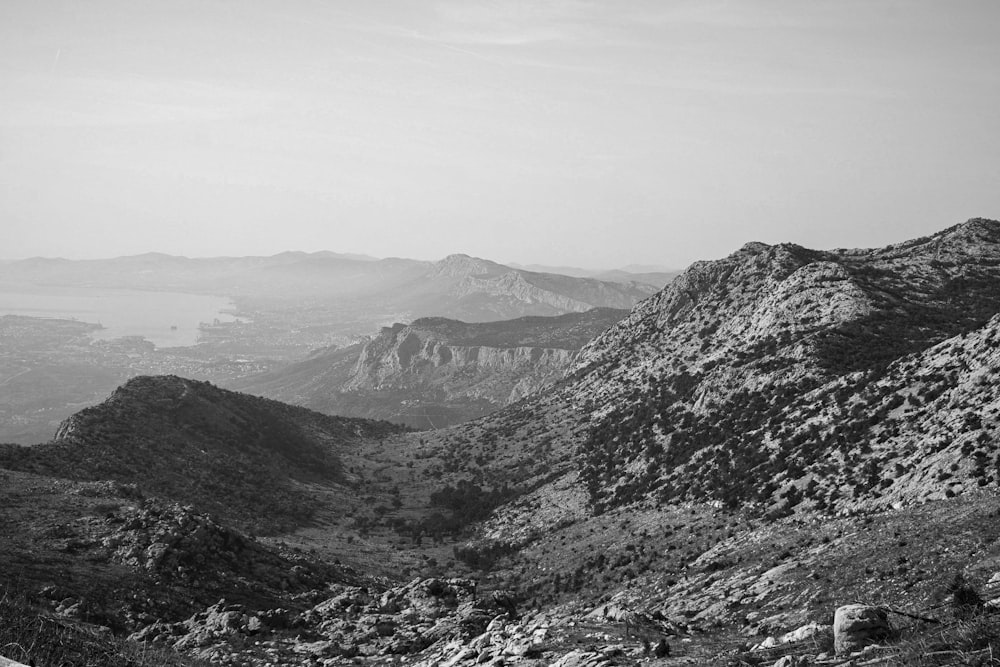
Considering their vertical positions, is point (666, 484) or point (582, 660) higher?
point (582, 660)

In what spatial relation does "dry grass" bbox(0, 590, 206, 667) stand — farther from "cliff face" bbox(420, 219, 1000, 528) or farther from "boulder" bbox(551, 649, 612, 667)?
"cliff face" bbox(420, 219, 1000, 528)

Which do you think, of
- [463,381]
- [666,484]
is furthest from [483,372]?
[666,484]

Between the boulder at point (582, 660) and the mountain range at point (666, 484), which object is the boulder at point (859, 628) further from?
the boulder at point (582, 660)

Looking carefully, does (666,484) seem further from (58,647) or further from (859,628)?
(58,647)

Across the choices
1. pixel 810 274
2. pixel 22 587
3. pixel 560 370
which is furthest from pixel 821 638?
pixel 560 370

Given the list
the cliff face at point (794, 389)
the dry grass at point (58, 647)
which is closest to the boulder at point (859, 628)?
the dry grass at point (58, 647)

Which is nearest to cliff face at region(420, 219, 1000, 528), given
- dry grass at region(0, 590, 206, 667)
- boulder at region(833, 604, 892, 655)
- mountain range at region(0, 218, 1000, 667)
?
mountain range at region(0, 218, 1000, 667)
